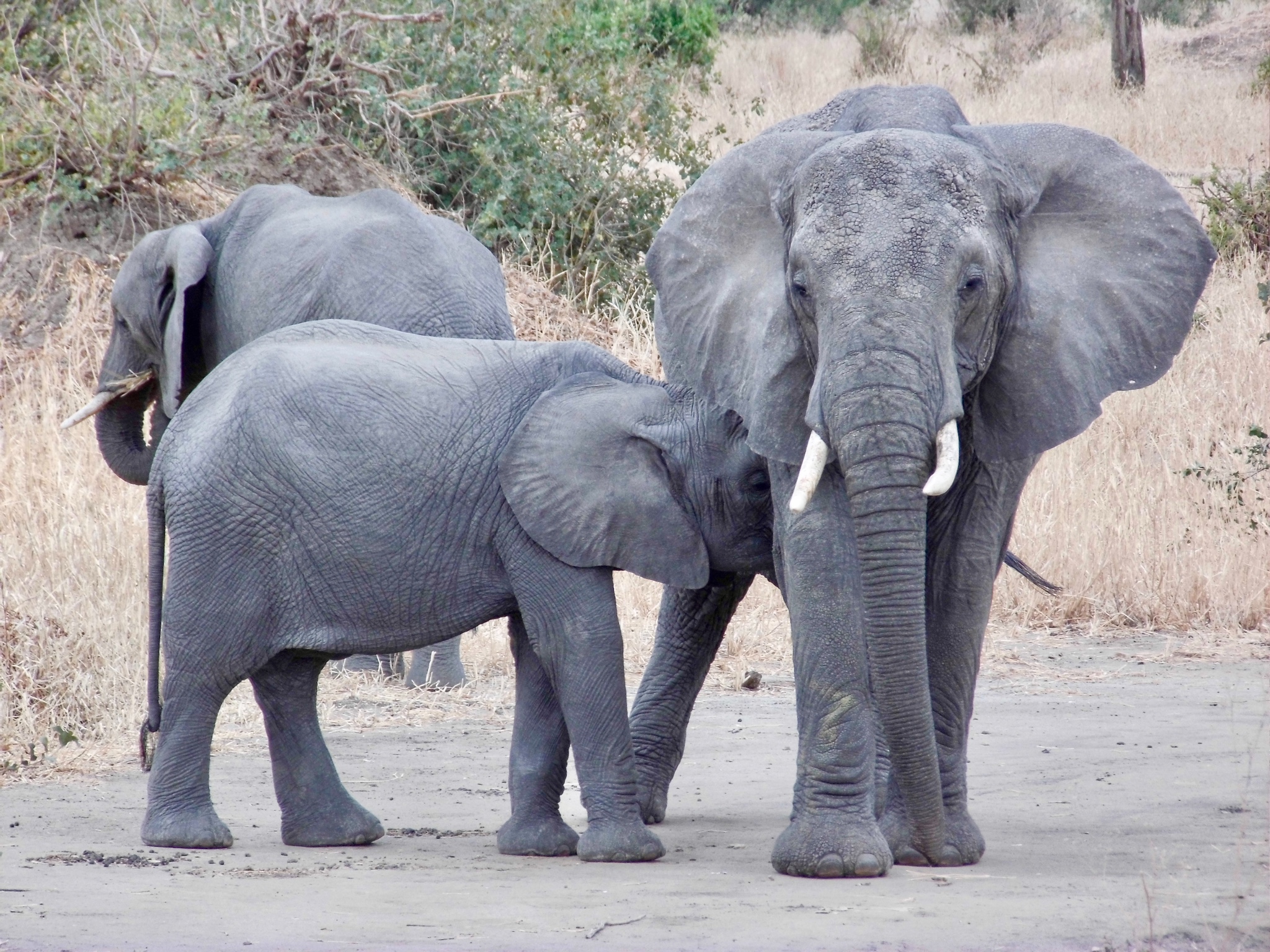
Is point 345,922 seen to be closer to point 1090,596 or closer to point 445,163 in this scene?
point 1090,596

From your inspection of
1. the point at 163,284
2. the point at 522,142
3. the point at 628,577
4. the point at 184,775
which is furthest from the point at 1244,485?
the point at 184,775

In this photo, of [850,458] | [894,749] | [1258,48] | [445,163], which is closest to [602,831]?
[894,749]

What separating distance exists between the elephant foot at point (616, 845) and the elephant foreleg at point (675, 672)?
2.68 ft

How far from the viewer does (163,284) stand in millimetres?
8867

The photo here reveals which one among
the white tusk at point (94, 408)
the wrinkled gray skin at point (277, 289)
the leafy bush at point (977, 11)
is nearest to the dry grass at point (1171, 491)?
the wrinkled gray skin at point (277, 289)

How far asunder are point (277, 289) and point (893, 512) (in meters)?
4.70

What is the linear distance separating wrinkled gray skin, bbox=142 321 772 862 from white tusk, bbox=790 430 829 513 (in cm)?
68

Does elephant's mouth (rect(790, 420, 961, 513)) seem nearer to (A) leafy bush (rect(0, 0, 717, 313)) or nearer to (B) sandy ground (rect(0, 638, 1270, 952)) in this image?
(B) sandy ground (rect(0, 638, 1270, 952))

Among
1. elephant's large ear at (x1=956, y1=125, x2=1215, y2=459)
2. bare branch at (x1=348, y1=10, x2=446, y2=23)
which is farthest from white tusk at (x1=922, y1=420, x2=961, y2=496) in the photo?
bare branch at (x1=348, y1=10, x2=446, y2=23)

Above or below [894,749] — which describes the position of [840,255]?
above

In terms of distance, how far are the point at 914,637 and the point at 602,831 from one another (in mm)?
1192

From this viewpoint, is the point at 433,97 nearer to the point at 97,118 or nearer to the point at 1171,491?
the point at 97,118

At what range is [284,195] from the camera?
9.23m

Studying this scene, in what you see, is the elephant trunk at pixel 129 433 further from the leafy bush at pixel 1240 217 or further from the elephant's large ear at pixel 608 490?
the leafy bush at pixel 1240 217
